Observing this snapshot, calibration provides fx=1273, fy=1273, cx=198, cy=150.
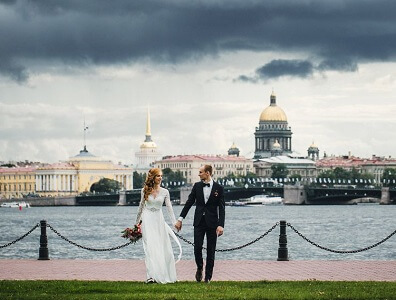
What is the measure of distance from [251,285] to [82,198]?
119492mm

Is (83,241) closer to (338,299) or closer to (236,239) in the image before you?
(236,239)

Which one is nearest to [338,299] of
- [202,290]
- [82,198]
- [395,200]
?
[202,290]

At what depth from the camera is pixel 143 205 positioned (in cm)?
1530

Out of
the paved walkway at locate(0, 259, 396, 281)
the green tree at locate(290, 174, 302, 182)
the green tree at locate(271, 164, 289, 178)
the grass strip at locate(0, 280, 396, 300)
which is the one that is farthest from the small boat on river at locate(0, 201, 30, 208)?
the grass strip at locate(0, 280, 396, 300)

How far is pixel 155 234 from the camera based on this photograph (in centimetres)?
1532

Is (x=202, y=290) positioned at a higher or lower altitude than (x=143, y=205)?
lower

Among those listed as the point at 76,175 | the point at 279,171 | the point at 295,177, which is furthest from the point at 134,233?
the point at 279,171

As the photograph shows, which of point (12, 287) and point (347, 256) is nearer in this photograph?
point (12, 287)

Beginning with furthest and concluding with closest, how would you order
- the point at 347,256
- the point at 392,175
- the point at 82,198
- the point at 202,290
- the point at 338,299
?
the point at 392,175 → the point at 82,198 → the point at 347,256 → the point at 202,290 → the point at 338,299

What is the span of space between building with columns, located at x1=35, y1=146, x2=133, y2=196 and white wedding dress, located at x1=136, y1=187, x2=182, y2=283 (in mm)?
154392

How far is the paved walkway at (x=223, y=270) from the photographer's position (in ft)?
53.9

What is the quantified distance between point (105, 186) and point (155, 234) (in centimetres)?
14653

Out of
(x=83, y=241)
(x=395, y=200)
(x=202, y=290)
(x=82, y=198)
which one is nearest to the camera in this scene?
(x=202, y=290)

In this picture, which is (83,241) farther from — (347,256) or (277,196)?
(277,196)
